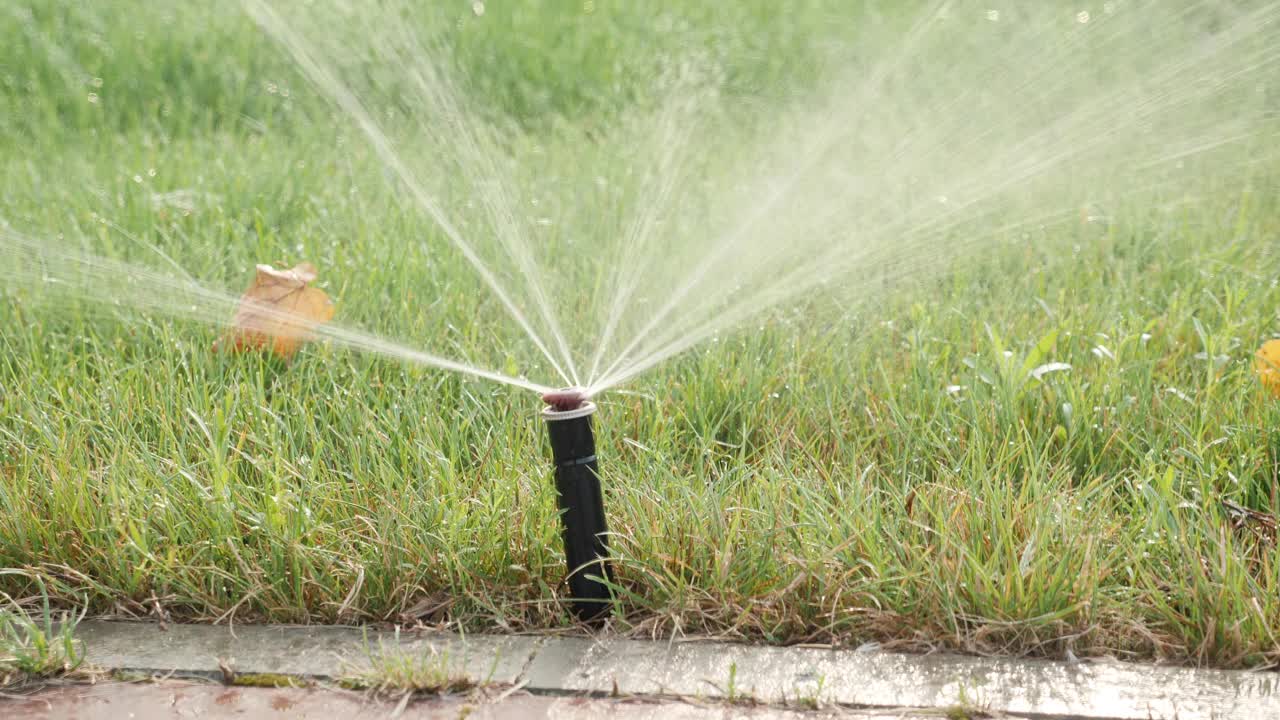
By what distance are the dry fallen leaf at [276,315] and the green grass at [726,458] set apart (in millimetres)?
77

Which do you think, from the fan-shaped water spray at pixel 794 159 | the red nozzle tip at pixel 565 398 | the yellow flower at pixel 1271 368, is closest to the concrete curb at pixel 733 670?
the red nozzle tip at pixel 565 398

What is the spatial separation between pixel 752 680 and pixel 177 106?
505cm

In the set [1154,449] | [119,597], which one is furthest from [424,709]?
[1154,449]

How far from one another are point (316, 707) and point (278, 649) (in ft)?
0.69

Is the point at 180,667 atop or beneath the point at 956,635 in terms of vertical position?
atop

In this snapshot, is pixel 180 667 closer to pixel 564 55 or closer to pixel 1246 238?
pixel 1246 238

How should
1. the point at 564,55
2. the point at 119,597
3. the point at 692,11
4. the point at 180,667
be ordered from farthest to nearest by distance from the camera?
the point at 692,11
the point at 564,55
the point at 119,597
the point at 180,667

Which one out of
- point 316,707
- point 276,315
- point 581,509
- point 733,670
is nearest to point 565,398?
point 581,509

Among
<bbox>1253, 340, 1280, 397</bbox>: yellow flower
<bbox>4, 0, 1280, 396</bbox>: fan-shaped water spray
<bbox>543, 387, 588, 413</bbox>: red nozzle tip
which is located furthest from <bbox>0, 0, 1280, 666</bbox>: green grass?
<bbox>543, 387, 588, 413</bbox>: red nozzle tip

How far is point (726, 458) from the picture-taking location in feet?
9.09

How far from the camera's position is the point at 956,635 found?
2.02m

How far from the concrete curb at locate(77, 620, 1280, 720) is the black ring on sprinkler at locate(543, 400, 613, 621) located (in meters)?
0.08

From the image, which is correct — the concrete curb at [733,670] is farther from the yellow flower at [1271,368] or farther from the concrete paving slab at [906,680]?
the yellow flower at [1271,368]

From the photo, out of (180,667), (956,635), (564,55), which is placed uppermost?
(564,55)
